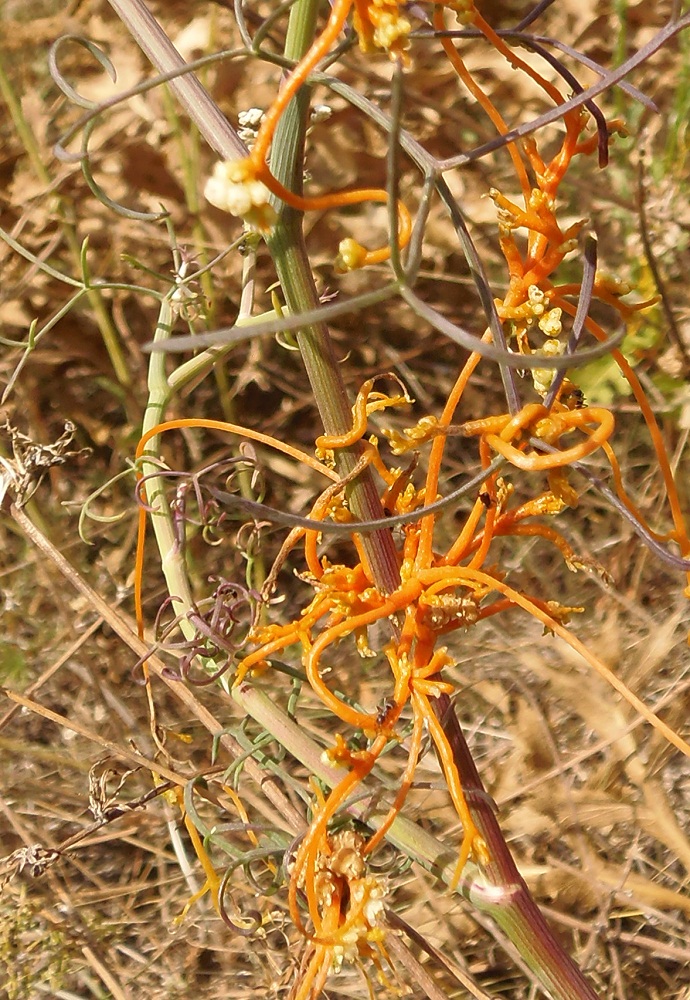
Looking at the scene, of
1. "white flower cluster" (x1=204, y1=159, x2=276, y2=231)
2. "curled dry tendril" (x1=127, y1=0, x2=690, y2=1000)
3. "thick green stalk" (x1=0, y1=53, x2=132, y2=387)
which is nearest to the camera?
"white flower cluster" (x1=204, y1=159, x2=276, y2=231)

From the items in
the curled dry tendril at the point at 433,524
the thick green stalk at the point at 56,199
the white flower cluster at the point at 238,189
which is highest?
the thick green stalk at the point at 56,199

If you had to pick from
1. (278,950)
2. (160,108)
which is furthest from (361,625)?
(160,108)

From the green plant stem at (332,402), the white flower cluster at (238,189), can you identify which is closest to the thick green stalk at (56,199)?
the green plant stem at (332,402)

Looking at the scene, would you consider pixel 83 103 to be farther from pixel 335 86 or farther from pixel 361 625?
pixel 361 625

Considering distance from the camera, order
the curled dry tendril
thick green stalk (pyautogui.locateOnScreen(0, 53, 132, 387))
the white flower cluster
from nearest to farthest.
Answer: the white flower cluster
the curled dry tendril
thick green stalk (pyautogui.locateOnScreen(0, 53, 132, 387))

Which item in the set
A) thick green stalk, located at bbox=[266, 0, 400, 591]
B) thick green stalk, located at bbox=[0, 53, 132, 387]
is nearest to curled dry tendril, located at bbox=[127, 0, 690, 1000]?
thick green stalk, located at bbox=[266, 0, 400, 591]

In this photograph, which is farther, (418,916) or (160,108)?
(160,108)

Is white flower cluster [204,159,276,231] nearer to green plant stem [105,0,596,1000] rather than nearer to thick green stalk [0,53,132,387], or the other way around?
green plant stem [105,0,596,1000]

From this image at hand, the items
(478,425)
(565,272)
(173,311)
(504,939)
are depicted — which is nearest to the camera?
(478,425)

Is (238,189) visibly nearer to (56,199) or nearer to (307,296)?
(307,296)

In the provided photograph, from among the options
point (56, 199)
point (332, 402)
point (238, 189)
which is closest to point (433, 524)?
point (332, 402)

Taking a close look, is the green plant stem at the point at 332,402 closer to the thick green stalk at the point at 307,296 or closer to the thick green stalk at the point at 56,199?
the thick green stalk at the point at 307,296
